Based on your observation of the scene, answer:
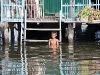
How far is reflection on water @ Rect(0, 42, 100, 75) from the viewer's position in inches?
374

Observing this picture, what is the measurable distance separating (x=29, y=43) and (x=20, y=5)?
5.82ft

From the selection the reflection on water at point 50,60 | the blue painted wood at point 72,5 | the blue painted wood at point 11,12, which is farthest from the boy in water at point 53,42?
the blue painted wood at point 11,12

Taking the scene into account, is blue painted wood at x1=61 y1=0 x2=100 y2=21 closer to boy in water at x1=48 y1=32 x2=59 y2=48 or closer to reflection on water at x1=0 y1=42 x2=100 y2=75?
boy in water at x1=48 y1=32 x2=59 y2=48

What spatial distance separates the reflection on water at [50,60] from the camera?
374 inches

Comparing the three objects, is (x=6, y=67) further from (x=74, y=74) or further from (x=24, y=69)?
(x=74, y=74)

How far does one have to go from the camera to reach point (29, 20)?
1611 centimetres

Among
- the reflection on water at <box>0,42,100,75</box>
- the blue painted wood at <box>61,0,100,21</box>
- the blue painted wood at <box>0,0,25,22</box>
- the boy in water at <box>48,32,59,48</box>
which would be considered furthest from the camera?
→ the blue painted wood at <box>0,0,25,22</box>

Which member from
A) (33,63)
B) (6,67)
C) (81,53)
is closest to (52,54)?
(81,53)

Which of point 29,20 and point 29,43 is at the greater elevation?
point 29,20

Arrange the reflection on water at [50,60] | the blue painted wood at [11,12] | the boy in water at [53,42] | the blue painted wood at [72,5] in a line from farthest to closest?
the blue painted wood at [11,12]
the blue painted wood at [72,5]
the boy in water at [53,42]
the reflection on water at [50,60]

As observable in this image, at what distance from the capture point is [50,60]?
450 inches

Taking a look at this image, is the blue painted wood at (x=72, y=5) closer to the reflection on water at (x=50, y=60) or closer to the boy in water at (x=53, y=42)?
the boy in water at (x=53, y=42)

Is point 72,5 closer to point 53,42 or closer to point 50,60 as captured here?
point 53,42

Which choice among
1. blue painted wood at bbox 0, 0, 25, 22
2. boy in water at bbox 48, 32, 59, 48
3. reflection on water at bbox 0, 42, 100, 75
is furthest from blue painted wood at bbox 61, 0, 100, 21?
blue painted wood at bbox 0, 0, 25, 22
